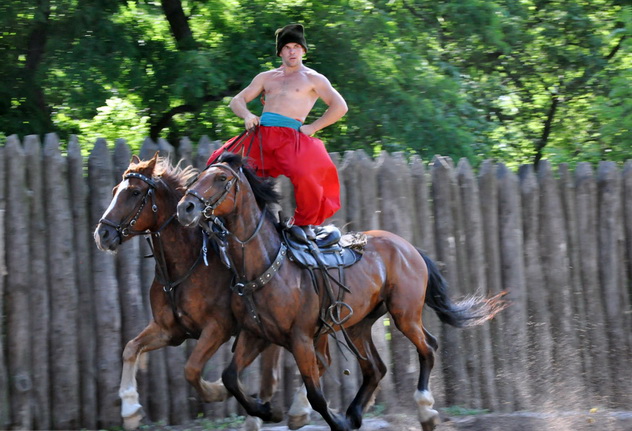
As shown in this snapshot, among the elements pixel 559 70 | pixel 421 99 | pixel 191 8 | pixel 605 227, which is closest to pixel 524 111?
pixel 559 70

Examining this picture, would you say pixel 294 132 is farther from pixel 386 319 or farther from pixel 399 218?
pixel 386 319

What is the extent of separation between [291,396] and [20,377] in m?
2.22

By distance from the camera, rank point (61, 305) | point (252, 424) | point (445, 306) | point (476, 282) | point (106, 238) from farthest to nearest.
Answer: point (476, 282) < point (445, 306) < point (61, 305) < point (252, 424) < point (106, 238)

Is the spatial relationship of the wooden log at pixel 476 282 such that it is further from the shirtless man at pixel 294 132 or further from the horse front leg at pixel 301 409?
the shirtless man at pixel 294 132

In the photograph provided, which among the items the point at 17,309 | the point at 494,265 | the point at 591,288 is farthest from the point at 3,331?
the point at 591,288

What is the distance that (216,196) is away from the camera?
5508 millimetres

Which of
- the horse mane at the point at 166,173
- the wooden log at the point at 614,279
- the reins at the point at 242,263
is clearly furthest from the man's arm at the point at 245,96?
the wooden log at the point at 614,279

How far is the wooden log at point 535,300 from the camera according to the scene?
828 centimetres

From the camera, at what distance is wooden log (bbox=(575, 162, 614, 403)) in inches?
334

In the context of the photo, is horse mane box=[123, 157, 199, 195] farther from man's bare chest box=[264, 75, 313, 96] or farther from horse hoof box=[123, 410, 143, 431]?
horse hoof box=[123, 410, 143, 431]

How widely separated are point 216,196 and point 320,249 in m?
1.14

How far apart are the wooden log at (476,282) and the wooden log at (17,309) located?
3889 mm

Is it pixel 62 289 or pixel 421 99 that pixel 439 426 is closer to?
pixel 62 289

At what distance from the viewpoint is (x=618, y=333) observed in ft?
28.0
